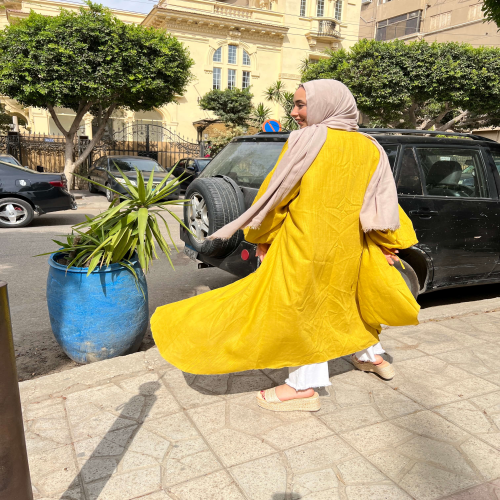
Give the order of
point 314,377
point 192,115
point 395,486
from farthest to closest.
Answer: point 192,115 < point 314,377 < point 395,486

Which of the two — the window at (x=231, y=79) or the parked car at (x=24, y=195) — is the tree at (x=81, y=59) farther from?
the window at (x=231, y=79)

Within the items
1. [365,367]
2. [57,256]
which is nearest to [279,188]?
[365,367]

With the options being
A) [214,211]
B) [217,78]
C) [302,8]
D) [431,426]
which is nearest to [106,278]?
[214,211]

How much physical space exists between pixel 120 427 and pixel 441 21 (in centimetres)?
4911

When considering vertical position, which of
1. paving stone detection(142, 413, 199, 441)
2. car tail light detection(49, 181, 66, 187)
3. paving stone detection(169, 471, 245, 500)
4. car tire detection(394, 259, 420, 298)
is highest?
car tail light detection(49, 181, 66, 187)

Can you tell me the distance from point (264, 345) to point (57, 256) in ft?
6.34

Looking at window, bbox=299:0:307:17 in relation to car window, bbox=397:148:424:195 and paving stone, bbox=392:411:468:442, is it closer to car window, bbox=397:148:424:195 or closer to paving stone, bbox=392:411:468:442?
car window, bbox=397:148:424:195

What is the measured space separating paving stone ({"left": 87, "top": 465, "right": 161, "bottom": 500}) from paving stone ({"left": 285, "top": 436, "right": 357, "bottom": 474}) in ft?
2.23

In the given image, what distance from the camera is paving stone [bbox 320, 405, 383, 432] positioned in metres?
2.64

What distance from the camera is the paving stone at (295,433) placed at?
2.47 meters

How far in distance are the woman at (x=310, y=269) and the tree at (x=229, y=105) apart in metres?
29.4

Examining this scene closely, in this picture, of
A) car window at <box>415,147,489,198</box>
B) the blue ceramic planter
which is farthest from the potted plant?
car window at <box>415,147,489,198</box>

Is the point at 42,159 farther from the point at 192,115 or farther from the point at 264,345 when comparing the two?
the point at 264,345

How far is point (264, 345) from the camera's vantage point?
2.51 m
